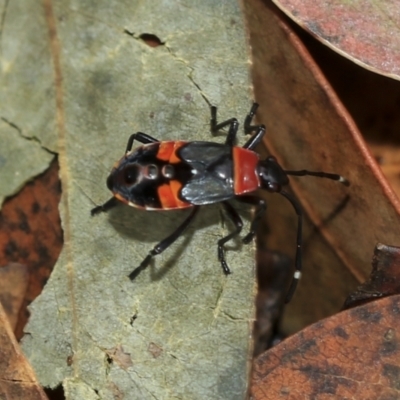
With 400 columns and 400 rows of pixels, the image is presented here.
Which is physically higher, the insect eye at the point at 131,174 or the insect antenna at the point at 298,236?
the insect eye at the point at 131,174

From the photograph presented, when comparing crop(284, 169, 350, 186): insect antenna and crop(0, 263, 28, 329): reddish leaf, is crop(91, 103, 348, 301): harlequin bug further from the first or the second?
crop(0, 263, 28, 329): reddish leaf

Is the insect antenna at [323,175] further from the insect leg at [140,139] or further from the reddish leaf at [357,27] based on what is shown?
the insect leg at [140,139]

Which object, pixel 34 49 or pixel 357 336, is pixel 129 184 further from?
pixel 357 336

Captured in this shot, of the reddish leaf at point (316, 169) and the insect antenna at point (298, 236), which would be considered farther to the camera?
the insect antenna at point (298, 236)

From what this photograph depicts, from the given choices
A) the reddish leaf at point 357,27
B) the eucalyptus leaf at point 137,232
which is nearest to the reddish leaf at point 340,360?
the eucalyptus leaf at point 137,232

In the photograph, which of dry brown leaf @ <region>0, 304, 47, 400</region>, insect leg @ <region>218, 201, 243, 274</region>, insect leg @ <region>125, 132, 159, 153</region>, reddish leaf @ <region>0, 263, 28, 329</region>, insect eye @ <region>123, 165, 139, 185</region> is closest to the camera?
dry brown leaf @ <region>0, 304, 47, 400</region>

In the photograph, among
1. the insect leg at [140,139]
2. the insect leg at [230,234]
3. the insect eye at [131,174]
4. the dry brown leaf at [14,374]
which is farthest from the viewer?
the insect leg at [140,139]

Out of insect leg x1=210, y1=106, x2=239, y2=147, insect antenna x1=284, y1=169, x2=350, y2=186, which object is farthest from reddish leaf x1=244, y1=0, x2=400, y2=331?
insect leg x1=210, y1=106, x2=239, y2=147

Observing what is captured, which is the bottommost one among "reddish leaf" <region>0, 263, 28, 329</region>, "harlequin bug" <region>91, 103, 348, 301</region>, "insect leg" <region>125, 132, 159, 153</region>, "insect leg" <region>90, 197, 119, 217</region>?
"reddish leaf" <region>0, 263, 28, 329</region>

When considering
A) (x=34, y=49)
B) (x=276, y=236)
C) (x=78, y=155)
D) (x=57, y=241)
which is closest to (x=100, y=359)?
(x=57, y=241)

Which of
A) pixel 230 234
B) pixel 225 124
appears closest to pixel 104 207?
pixel 230 234
